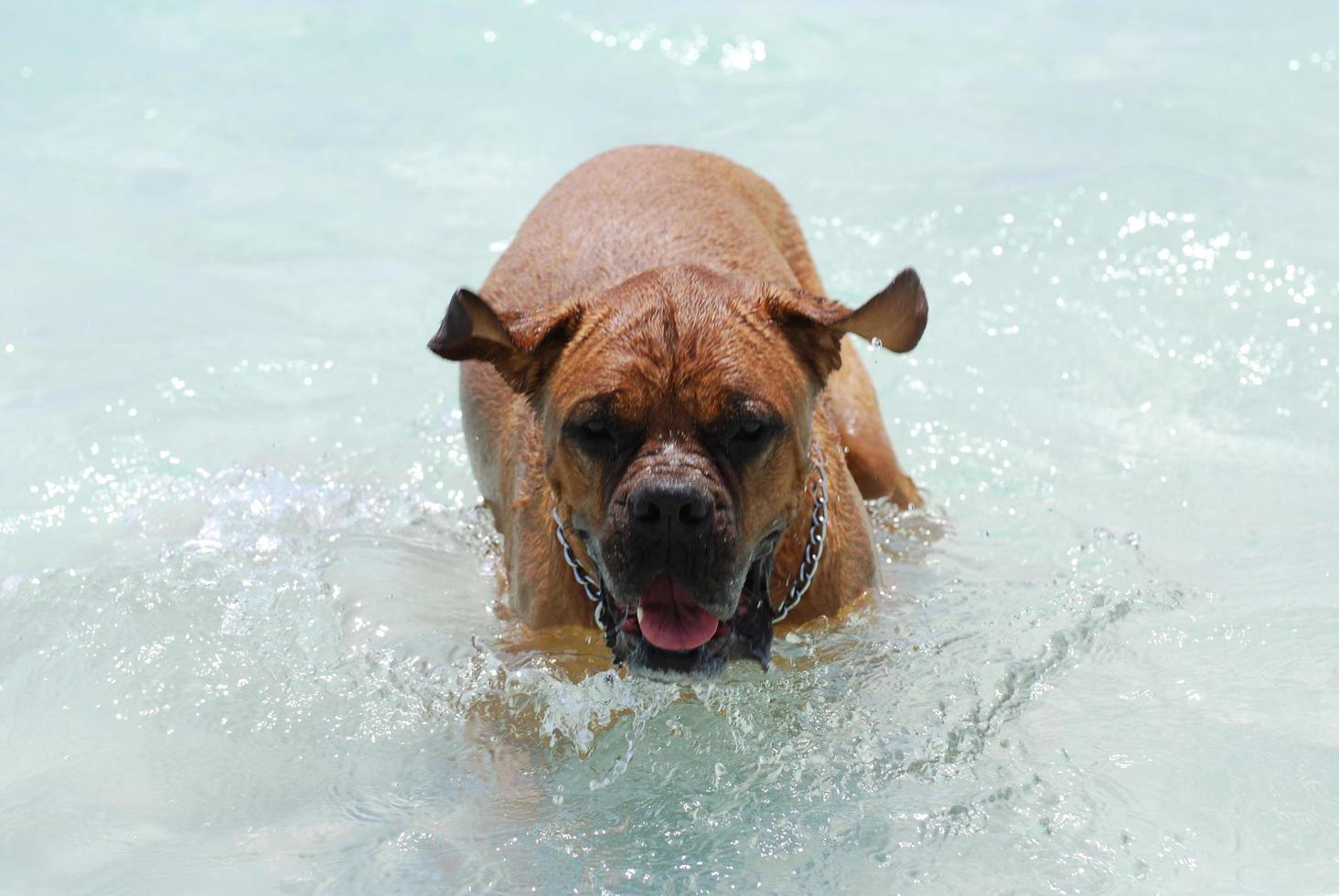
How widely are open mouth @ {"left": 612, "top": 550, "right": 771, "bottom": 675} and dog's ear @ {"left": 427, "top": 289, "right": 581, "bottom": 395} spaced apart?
0.78 meters

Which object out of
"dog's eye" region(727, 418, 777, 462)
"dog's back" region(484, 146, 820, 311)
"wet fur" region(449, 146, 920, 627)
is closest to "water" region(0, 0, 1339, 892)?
"wet fur" region(449, 146, 920, 627)

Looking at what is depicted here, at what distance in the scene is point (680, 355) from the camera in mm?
4246

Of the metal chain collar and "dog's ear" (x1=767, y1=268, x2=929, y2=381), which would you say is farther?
the metal chain collar

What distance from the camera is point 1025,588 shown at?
5910 millimetres

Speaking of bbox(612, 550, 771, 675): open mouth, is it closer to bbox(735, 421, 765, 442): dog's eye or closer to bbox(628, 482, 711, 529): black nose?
bbox(628, 482, 711, 529): black nose

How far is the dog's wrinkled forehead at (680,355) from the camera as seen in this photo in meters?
4.20

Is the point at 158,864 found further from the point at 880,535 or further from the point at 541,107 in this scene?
the point at 541,107

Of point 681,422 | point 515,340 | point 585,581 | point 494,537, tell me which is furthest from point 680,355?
point 494,537

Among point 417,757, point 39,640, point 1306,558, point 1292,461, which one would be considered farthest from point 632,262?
point 1292,461

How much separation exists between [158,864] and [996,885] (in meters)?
2.37

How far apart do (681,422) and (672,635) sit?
0.64 meters

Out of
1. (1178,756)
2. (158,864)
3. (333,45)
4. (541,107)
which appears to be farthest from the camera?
(333,45)

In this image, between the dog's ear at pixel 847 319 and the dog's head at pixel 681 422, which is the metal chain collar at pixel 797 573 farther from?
the dog's ear at pixel 847 319

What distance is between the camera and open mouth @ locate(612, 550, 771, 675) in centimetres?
439
